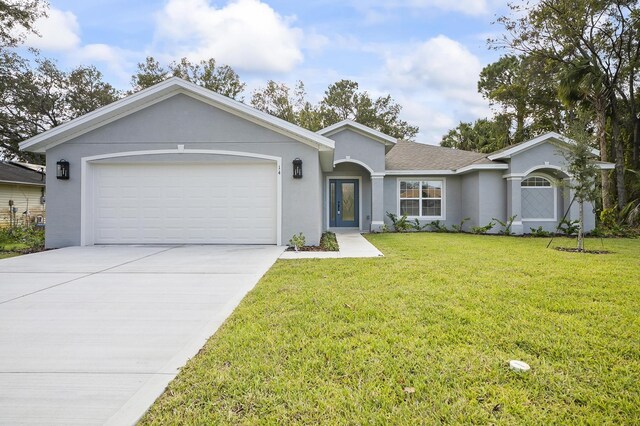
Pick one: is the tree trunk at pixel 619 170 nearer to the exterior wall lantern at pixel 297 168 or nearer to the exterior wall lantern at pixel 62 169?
the exterior wall lantern at pixel 297 168

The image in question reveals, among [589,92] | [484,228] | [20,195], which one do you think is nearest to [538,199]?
[484,228]

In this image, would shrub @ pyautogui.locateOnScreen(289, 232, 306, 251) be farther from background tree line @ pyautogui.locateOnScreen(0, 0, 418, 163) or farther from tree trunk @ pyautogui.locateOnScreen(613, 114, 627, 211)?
background tree line @ pyautogui.locateOnScreen(0, 0, 418, 163)

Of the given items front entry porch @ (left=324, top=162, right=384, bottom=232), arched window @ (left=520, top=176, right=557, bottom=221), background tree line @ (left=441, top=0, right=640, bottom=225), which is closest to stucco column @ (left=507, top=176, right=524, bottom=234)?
arched window @ (left=520, top=176, right=557, bottom=221)

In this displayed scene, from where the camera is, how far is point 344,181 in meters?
15.6

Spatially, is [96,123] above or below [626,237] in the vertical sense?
above

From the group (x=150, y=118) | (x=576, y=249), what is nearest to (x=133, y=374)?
(x=150, y=118)

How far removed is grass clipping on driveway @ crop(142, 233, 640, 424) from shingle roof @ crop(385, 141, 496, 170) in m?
10.3

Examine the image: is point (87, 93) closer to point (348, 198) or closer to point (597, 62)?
point (348, 198)

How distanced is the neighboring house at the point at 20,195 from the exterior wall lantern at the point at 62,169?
10.9 metres

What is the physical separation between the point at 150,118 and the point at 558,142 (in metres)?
14.2

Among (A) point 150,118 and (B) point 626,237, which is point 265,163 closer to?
(A) point 150,118

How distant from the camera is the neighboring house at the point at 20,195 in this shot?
17.7 meters

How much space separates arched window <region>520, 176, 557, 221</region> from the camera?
13.9 m

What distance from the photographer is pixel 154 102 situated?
9.35 meters
